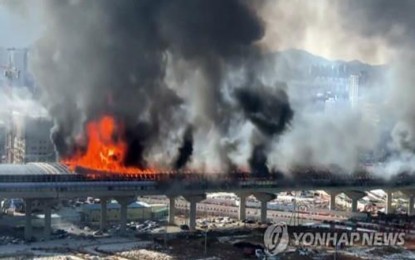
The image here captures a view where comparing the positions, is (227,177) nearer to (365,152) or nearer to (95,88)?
(95,88)

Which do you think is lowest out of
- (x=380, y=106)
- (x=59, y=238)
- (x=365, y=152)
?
(x=59, y=238)

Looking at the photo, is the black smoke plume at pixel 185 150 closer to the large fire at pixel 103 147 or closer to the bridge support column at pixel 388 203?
the large fire at pixel 103 147

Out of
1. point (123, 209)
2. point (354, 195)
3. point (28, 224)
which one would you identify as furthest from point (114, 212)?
point (354, 195)

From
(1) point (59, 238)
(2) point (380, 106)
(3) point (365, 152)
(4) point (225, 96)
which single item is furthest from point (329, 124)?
(1) point (59, 238)

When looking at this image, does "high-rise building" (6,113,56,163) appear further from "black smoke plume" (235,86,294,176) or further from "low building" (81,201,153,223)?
"low building" (81,201,153,223)

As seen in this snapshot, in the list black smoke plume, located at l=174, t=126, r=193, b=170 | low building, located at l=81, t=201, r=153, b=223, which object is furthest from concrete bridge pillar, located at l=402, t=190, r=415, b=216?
low building, located at l=81, t=201, r=153, b=223

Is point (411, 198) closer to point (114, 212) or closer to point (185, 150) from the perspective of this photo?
point (185, 150)

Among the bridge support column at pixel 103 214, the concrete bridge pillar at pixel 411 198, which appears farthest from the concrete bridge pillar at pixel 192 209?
the concrete bridge pillar at pixel 411 198
